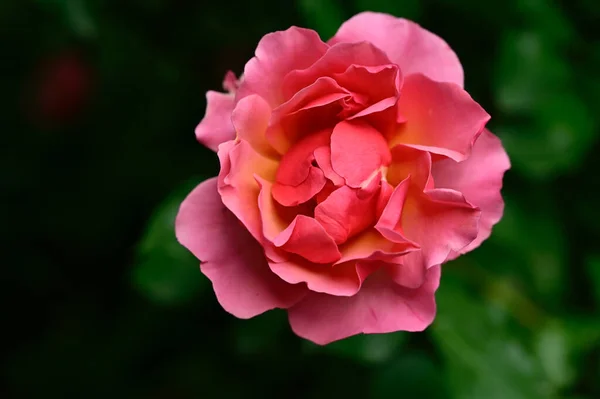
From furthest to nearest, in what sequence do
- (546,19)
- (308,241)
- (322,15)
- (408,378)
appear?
1. (408,378)
2. (546,19)
3. (322,15)
4. (308,241)

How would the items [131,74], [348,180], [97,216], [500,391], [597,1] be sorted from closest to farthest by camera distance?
[348,180] → [500,391] → [597,1] → [131,74] → [97,216]

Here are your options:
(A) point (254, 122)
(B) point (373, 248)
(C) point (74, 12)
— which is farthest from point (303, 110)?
(C) point (74, 12)

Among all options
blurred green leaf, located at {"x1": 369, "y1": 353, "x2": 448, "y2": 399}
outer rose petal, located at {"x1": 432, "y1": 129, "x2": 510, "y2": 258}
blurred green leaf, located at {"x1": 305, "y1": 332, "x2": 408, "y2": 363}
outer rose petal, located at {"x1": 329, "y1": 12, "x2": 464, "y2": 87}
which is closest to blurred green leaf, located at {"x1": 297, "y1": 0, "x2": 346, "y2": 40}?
outer rose petal, located at {"x1": 329, "y1": 12, "x2": 464, "y2": 87}

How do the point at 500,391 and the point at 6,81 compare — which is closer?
the point at 500,391

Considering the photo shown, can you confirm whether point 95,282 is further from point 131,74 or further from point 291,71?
point 291,71

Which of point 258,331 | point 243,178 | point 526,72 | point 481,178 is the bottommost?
point 258,331

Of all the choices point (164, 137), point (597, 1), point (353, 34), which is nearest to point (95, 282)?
point (164, 137)

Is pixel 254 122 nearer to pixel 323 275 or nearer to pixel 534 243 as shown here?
pixel 323 275
